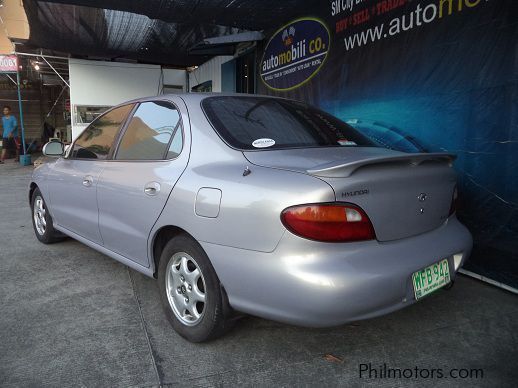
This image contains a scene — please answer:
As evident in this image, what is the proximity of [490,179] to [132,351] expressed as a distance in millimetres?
3002

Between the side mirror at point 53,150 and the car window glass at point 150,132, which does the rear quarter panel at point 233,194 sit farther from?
the side mirror at point 53,150

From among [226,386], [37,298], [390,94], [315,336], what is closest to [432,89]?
[390,94]

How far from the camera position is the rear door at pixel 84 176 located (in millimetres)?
3326

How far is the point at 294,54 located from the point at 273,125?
3998 mm

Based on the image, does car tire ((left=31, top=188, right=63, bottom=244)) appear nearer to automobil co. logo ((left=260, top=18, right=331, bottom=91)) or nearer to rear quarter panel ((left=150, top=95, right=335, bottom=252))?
rear quarter panel ((left=150, top=95, right=335, bottom=252))

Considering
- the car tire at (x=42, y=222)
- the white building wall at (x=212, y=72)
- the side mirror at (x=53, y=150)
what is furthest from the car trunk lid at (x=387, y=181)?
the white building wall at (x=212, y=72)

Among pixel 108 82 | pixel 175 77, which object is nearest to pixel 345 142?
pixel 108 82

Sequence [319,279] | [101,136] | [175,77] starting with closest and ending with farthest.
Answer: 1. [319,279]
2. [101,136]
3. [175,77]

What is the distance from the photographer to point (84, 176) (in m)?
3.43

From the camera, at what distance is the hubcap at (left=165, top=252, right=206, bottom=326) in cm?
244

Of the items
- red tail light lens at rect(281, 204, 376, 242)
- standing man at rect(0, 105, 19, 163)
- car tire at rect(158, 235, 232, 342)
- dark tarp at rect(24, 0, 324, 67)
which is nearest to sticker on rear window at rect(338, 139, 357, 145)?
red tail light lens at rect(281, 204, 376, 242)

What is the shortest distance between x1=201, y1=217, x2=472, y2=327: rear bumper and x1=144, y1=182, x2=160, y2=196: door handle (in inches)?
26.1

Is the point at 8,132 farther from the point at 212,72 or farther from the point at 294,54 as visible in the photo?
the point at 294,54

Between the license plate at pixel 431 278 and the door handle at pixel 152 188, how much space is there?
5.14ft
